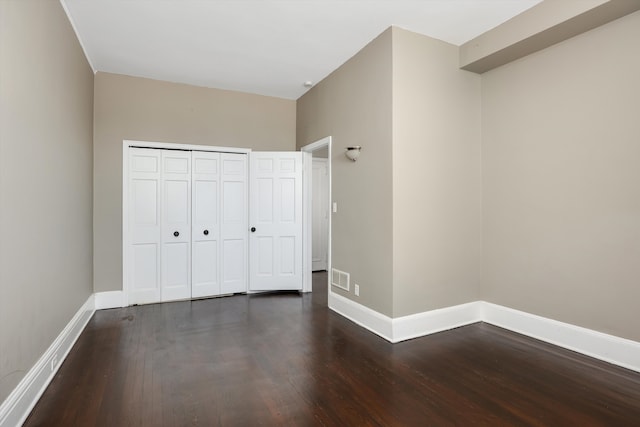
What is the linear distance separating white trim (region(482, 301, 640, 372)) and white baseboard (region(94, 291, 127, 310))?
4.47m

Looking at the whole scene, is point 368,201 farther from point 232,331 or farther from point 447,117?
point 232,331

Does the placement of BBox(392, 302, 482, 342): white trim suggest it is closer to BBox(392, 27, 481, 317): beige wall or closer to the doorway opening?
BBox(392, 27, 481, 317): beige wall

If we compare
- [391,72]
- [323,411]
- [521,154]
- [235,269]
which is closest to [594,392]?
[323,411]

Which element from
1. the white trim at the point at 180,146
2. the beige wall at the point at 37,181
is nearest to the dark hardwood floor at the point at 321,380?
the beige wall at the point at 37,181

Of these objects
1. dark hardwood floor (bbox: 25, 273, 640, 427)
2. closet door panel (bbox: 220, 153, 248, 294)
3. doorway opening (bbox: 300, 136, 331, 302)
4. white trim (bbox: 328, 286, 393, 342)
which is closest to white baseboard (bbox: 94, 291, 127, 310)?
dark hardwood floor (bbox: 25, 273, 640, 427)

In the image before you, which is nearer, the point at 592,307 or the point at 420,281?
the point at 592,307

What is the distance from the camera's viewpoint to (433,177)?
3.46m

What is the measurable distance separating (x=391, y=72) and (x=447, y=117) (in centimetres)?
83

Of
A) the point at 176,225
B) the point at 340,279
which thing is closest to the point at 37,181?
the point at 176,225

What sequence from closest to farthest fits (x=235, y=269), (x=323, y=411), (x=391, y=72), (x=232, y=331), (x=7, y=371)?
(x=7, y=371)
(x=323, y=411)
(x=391, y=72)
(x=232, y=331)
(x=235, y=269)

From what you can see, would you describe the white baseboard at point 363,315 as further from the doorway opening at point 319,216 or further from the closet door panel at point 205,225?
the doorway opening at point 319,216

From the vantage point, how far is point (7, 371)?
5.95 ft

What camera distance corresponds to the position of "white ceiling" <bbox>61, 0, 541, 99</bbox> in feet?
9.45

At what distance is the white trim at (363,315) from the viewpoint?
3.25 metres
